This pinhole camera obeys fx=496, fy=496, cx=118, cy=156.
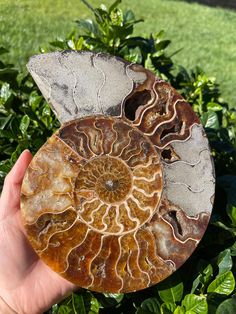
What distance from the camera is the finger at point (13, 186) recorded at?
1751 mm

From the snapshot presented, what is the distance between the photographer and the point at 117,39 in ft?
7.66

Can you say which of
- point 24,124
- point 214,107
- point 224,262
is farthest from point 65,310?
point 214,107

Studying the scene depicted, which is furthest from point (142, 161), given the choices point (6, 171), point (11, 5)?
point (11, 5)

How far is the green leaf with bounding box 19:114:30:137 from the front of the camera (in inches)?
78.4

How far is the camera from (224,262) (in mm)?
1638

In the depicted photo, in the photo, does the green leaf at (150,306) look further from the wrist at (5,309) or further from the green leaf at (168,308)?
the wrist at (5,309)

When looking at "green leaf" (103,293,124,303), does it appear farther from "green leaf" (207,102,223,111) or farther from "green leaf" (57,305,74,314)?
"green leaf" (207,102,223,111)

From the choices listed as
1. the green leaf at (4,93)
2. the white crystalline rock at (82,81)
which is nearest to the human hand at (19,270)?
the white crystalline rock at (82,81)

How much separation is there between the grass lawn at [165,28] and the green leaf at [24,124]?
9.59 ft

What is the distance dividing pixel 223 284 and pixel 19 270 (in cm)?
72

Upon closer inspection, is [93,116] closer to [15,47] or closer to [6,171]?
[6,171]

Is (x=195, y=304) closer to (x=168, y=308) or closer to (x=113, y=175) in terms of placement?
(x=168, y=308)

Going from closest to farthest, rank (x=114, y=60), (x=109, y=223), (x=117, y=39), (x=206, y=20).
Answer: (x=109, y=223), (x=114, y=60), (x=117, y=39), (x=206, y=20)

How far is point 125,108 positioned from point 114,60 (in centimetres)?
17
